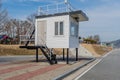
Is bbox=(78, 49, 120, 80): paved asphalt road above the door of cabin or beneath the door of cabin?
beneath

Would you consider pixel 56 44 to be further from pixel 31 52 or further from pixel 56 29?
pixel 31 52

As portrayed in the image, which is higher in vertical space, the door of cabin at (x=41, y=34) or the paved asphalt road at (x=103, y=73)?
the door of cabin at (x=41, y=34)

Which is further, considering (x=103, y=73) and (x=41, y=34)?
(x=41, y=34)

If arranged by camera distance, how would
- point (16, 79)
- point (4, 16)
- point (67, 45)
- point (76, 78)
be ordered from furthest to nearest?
point (4, 16)
point (67, 45)
point (76, 78)
point (16, 79)

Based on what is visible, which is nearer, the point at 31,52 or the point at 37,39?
the point at 37,39

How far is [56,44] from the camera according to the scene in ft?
91.7

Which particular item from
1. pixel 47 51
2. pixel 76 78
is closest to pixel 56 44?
pixel 47 51

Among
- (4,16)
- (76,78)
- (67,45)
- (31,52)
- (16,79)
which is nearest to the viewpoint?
(16,79)

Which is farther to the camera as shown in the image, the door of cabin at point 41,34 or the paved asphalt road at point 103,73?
the door of cabin at point 41,34

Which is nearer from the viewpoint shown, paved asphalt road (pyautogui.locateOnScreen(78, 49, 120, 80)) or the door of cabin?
paved asphalt road (pyautogui.locateOnScreen(78, 49, 120, 80))

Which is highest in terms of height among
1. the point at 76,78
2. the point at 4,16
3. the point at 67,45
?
the point at 4,16

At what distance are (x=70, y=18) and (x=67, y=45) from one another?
283 cm

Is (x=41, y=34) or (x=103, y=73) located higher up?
(x=41, y=34)

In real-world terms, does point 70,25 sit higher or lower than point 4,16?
lower
